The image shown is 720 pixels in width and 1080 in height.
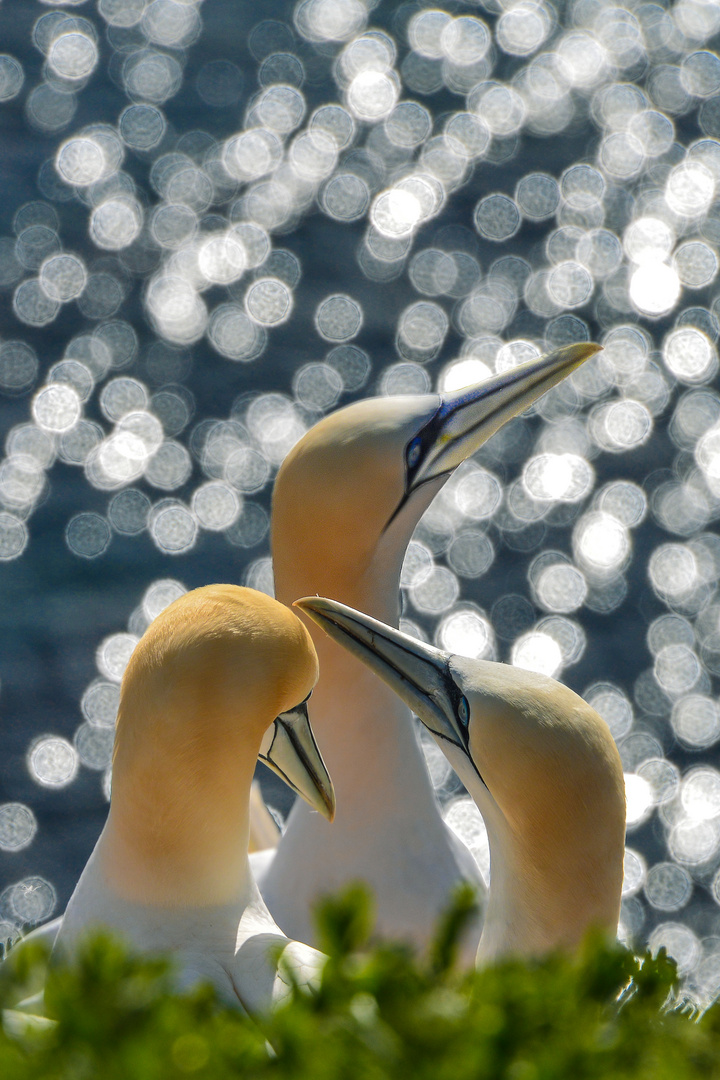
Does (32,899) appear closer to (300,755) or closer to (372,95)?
(300,755)

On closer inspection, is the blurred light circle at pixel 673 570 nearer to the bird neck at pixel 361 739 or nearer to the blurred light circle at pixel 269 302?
the blurred light circle at pixel 269 302

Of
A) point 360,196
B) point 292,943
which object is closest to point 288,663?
point 292,943

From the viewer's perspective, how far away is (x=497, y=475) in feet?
34.0

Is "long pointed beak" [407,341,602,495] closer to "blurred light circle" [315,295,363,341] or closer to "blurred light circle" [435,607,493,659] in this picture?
"blurred light circle" [435,607,493,659]

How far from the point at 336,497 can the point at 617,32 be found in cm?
1399

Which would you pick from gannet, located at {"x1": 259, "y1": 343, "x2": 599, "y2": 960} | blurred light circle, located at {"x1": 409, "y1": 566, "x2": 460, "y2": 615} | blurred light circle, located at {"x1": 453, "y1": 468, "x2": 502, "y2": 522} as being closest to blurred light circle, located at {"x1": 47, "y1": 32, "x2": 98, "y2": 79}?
blurred light circle, located at {"x1": 453, "y1": 468, "x2": 502, "y2": 522}

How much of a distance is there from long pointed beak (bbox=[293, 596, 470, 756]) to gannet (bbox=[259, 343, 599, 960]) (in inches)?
19.7

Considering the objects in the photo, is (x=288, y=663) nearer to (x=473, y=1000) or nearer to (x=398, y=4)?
(x=473, y=1000)

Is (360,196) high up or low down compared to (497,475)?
up

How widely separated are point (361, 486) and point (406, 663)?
25.2 inches

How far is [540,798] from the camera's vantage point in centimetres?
241

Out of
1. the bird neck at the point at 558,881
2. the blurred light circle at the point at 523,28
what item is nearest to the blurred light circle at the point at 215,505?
the bird neck at the point at 558,881

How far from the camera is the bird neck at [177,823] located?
258 cm

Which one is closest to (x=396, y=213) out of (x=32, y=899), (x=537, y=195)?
(x=537, y=195)
